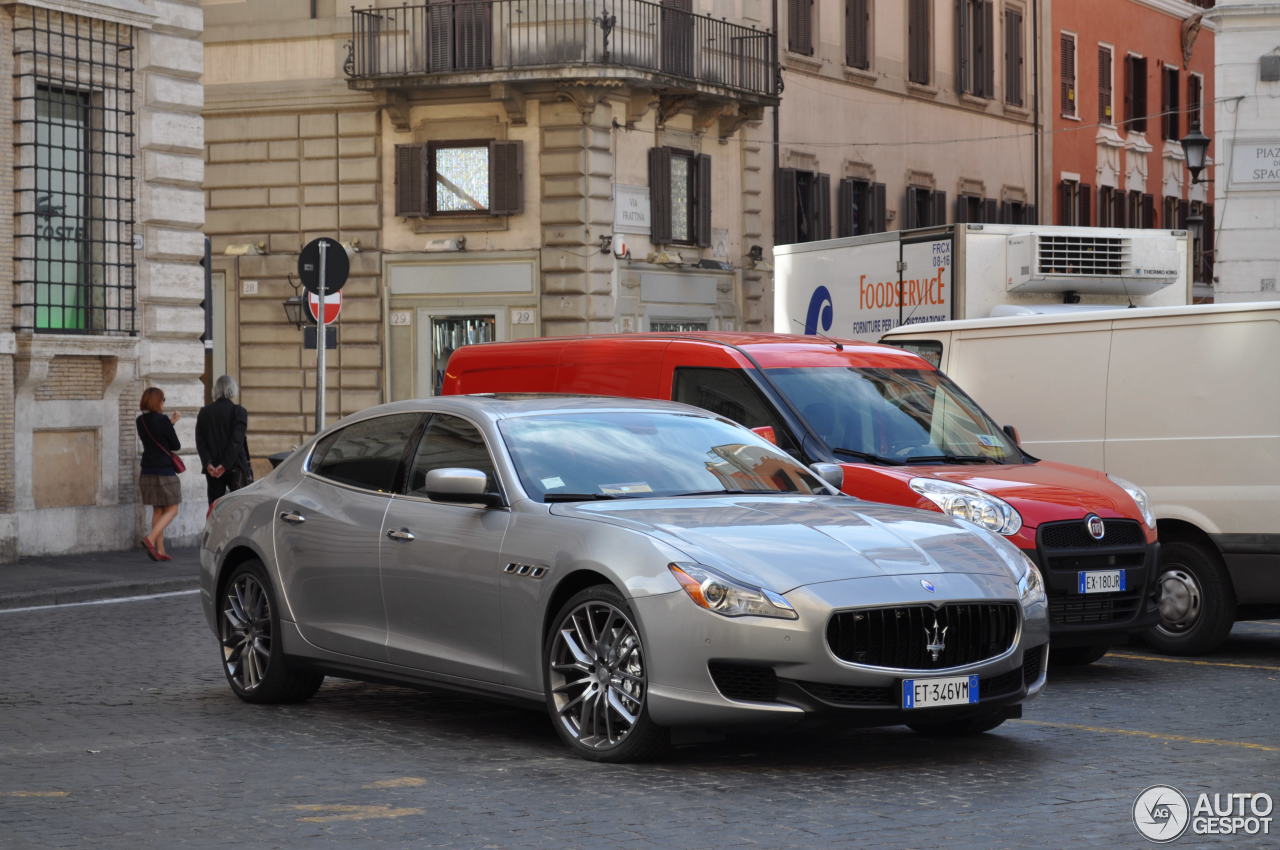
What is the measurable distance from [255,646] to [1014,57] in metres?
38.4

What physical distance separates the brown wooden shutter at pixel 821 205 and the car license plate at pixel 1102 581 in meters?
27.0

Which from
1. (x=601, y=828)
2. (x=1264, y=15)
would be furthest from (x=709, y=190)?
(x=601, y=828)

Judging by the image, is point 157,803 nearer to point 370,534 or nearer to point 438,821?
point 438,821

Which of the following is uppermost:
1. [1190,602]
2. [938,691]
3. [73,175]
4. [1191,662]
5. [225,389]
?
[73,175]

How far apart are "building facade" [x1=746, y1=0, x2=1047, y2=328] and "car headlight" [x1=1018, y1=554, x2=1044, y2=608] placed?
1080 inches

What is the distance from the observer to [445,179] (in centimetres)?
3356

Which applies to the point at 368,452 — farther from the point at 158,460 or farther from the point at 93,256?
the point at 93,256

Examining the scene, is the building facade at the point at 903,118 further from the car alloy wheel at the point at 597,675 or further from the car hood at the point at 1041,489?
the car alloy wheel at the point at 597,675

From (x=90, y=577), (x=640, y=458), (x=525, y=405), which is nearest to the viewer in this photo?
(x=640, y=458)

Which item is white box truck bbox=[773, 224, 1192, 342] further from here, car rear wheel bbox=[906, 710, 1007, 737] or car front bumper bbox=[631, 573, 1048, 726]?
car front bumper bbox=[631, 573, 1048, 726]

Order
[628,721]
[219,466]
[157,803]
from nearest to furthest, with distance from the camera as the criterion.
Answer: [157,803] < [628,721] < [219,466]

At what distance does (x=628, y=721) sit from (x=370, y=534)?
5.99ft

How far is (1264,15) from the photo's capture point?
102 ft

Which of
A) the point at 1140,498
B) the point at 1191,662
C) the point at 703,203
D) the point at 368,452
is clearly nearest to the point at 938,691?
the point at 368,452
